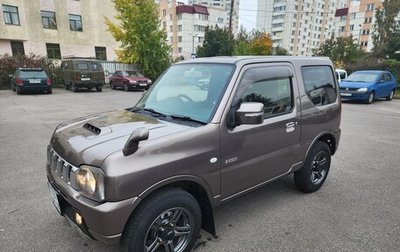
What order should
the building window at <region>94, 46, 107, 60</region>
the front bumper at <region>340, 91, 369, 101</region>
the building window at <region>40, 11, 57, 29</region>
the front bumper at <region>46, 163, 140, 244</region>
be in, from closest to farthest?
the front bumper at <region>46, 163, 140, 244</region>
the front bumper at <region>340, 91, 369, 101</region>
the building window at <region>40, 11, 57, 29</region>
the building window at <region>94, 46, 107, 60</region>

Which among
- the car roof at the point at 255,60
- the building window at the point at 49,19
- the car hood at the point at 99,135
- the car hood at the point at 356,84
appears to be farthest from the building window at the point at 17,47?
the car roof at the point at 255,60

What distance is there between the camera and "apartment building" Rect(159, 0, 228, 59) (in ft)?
220

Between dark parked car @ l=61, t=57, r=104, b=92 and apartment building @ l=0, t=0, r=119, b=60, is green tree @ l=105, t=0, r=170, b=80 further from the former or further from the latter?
apartment building @ l=0, t=0, r=119, b=60

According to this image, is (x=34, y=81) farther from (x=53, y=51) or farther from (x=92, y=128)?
(x=92, y=128)

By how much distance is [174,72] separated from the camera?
353 centimetres

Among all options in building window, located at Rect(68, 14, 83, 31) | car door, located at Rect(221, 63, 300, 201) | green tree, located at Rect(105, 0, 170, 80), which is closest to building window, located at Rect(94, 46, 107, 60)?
building window, located at Rect(68, 14, 83, 31)

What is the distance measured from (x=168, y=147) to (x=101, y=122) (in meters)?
1.03

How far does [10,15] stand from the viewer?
81.4 ft

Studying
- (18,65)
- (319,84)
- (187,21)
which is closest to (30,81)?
(18,65)

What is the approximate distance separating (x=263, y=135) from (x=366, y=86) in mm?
13431

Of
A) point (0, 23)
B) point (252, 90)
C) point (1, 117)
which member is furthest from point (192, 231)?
point (0, 23)

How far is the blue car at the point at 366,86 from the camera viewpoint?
13664 mm

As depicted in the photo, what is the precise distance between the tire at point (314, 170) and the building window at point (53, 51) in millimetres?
29915

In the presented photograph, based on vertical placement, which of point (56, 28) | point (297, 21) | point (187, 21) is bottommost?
point (56, 28)
